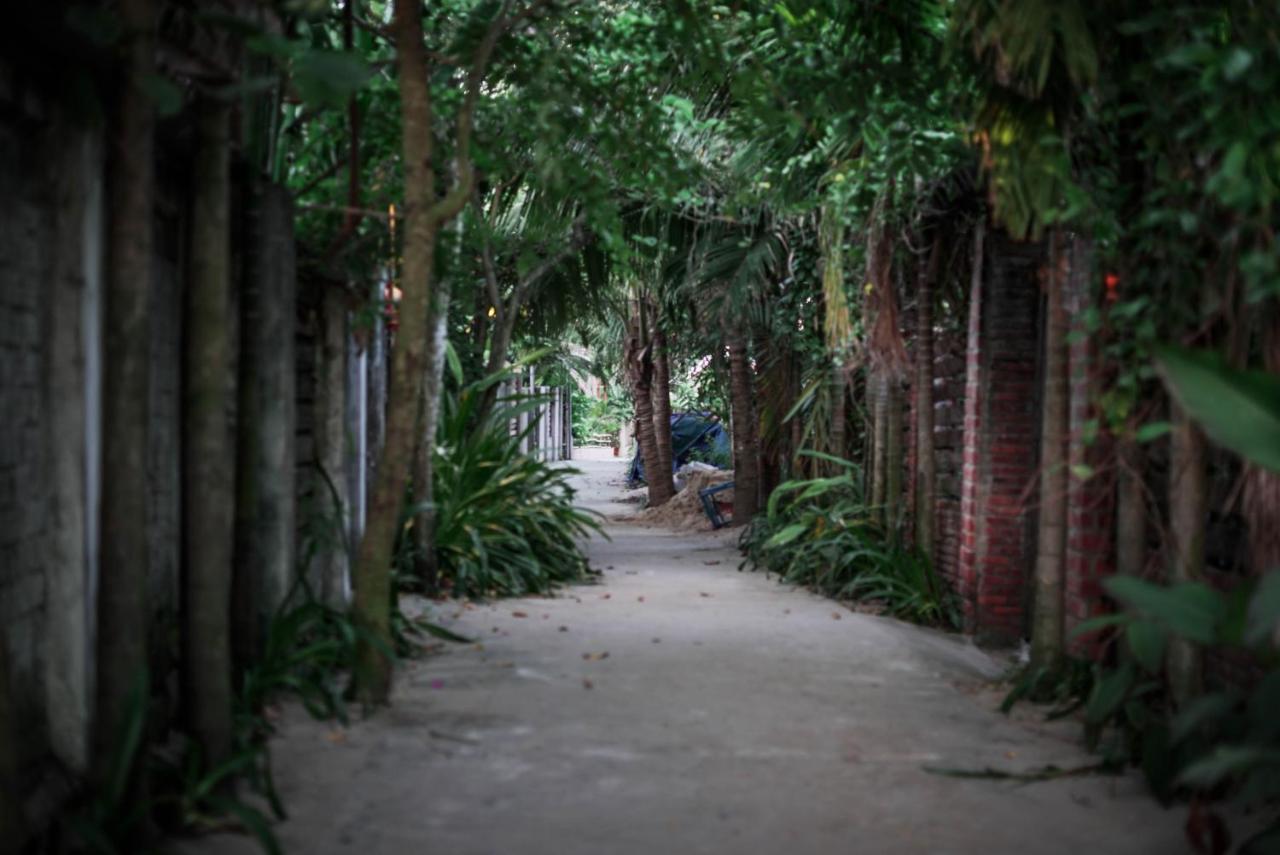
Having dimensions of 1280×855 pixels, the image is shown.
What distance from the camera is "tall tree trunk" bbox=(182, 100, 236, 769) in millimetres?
3754

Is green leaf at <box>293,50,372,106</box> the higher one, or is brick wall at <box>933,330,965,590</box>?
green leaf at <box>293,50,372,106</box>

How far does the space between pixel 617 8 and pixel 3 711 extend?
25.8 ft

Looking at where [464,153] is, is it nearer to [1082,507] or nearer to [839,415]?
[1082,507]

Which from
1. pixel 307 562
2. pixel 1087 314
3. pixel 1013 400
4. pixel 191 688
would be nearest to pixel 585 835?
pixel 191 688

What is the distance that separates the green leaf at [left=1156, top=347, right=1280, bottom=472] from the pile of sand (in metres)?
13.4

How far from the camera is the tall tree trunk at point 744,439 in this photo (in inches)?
576

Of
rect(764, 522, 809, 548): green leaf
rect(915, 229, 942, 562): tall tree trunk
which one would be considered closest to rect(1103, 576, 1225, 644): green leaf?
rect(915, 229, 942, 562): tall tree trunk

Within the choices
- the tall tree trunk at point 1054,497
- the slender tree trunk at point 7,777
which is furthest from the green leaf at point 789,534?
the slender tree trunk at point 7,777

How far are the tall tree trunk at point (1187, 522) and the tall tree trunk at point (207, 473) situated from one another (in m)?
2.97

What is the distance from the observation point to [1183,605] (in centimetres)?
333

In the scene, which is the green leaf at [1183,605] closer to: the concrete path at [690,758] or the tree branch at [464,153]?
the concrete path at [690,758]

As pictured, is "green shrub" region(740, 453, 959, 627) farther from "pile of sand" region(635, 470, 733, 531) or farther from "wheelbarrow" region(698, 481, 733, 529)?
"pile of sand" region(635, 470, 733, 531)

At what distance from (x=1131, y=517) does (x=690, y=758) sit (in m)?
1.85

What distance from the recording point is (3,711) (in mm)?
2670
